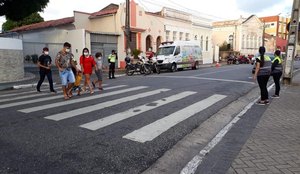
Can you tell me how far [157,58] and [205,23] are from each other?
21.1m

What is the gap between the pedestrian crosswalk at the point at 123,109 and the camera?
576 cm

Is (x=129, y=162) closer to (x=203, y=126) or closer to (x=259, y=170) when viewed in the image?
(x=259, y=170)

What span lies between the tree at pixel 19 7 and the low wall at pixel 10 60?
4.38 meters

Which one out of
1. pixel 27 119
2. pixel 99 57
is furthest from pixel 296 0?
pixel 27 119

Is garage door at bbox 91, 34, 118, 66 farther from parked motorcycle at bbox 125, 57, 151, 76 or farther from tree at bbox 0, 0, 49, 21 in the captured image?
tree at bbox 0, 0, 49, 21

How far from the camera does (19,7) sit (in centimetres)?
1892

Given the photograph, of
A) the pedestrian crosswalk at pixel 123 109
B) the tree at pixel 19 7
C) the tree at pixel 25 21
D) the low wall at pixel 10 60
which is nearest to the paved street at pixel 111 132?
the pedestrian crosswalk at pixel 123 109

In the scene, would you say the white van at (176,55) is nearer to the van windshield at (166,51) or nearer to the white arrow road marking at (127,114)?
the van windshield at (166,51)

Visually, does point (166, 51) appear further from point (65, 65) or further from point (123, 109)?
point (123, 109)

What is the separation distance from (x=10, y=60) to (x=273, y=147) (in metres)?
14.3

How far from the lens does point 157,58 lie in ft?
74.6

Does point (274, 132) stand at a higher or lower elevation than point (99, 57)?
lower

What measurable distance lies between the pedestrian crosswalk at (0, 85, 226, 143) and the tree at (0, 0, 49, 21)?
41.2 feet

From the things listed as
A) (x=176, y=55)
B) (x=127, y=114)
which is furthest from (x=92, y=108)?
(x=176, y=55)
